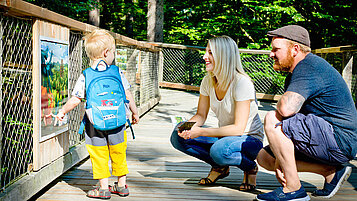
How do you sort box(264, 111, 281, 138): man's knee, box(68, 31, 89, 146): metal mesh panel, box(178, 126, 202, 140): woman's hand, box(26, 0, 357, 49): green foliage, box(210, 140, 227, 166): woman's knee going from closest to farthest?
box(264, 111, 281, 138): man's knee, box(210, 140, 227, 166): woman's knee, box(178, 126, 202, 140): woman's hand, box(68, 31, 89, 146): metal mesh panel, box(26, 0, 357, 49): green foliage

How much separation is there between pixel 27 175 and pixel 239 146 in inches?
63.2

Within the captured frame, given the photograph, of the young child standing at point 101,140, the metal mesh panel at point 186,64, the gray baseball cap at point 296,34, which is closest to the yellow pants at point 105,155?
the young child standing at point 101,140

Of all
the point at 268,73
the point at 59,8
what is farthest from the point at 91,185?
the point at 268,73

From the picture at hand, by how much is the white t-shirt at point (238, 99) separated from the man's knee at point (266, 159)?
170 mm

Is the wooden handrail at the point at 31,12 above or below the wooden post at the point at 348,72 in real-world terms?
above

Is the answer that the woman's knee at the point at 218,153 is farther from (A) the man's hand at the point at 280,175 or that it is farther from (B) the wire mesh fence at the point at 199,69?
(B) the wire mesh fence at the point at 199,69

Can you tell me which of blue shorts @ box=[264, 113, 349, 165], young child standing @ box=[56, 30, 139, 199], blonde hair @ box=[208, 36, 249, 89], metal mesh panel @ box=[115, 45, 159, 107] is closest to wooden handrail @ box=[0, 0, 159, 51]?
young child standing @ box=[56, 30, 139, 199]

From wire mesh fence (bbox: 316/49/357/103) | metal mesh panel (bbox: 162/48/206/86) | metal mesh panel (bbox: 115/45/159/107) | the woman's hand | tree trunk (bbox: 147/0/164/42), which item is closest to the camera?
the woman's hand

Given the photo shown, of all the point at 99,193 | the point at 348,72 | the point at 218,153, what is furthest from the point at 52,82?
the point at 348,72

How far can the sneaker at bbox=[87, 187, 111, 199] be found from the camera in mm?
3020

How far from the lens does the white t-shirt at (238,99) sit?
124 inches

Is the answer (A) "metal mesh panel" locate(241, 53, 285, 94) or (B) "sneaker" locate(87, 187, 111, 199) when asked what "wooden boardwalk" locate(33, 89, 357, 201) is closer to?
(B) "sneaker" locate(87, 187, 111, 199)

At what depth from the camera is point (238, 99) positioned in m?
3.13

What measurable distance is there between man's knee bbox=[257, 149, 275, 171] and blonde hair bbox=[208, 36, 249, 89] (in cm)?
61
